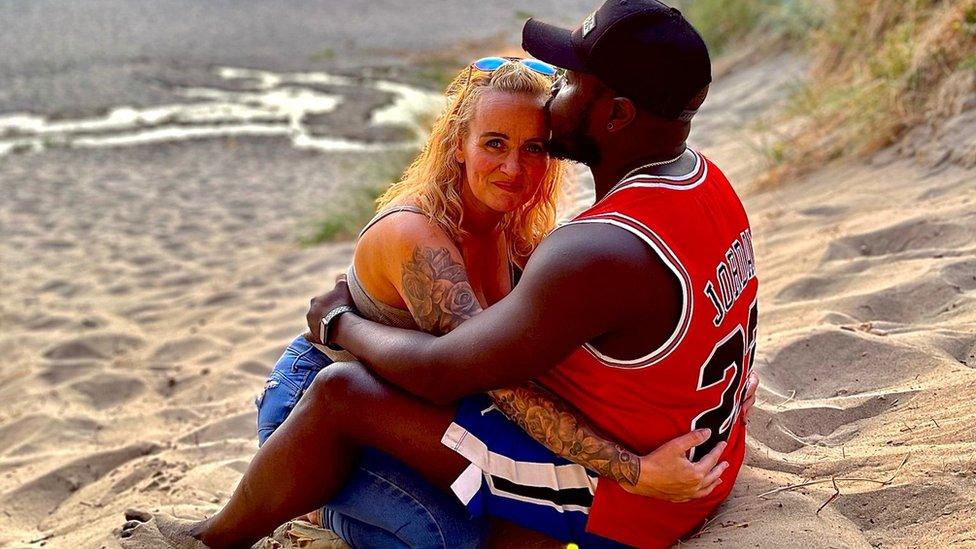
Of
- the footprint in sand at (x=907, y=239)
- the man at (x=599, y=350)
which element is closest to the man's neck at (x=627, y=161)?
the man at (x=599, y=350)

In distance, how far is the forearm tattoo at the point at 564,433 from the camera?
2.17m

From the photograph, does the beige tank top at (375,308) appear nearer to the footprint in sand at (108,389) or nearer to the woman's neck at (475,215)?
the woman's neck at (475,215)

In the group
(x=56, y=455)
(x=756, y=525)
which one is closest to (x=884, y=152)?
(x=756, y=525)

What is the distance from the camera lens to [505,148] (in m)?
2.54

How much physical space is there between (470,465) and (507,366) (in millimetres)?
330

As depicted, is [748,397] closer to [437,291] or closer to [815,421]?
[815,421]

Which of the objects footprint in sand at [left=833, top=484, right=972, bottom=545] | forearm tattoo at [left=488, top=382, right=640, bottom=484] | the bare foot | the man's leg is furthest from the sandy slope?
the man's leg

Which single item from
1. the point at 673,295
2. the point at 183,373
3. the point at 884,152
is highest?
the point at 673,295

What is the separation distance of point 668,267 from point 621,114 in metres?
0.37

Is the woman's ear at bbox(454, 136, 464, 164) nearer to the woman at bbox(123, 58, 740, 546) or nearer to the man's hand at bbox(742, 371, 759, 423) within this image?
the woman at bbox(123, 58, 740, 546)

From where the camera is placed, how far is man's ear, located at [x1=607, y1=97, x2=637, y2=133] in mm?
2134

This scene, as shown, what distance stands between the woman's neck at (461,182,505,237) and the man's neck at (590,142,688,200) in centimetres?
51

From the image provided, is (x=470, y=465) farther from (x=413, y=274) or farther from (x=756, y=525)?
(x=756, y=525)

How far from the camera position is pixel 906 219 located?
3850 mm
